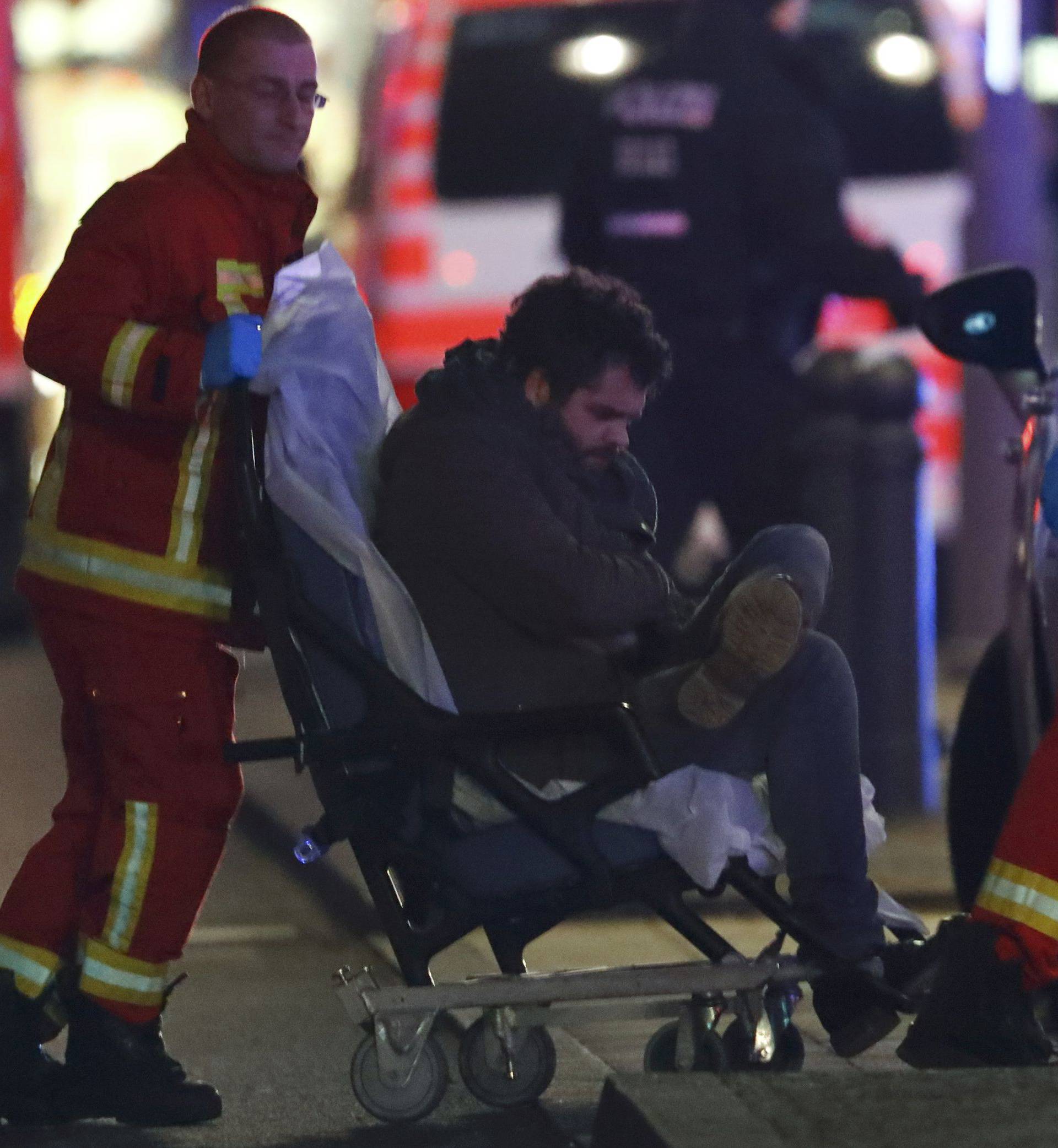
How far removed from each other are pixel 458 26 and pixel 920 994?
25.5 ft

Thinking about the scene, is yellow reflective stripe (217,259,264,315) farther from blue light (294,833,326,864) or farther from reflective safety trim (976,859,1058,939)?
reflective safety trim (976,859,1058,939)

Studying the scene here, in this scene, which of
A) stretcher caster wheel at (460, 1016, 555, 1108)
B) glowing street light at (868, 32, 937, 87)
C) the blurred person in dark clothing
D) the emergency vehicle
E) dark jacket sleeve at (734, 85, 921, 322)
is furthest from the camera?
glowing street light at (868, 32, 937, 87)

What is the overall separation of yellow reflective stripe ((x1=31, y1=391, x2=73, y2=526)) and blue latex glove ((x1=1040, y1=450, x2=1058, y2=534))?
1.46 metres

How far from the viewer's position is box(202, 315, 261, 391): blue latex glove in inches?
157

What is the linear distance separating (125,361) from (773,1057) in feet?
4.58

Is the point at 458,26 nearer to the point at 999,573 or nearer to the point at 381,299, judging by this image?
the point at 381,299

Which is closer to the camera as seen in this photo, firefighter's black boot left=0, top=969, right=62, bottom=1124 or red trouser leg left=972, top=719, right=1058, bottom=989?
red trouser leg left=972, top=719, right=1058, bottom=989

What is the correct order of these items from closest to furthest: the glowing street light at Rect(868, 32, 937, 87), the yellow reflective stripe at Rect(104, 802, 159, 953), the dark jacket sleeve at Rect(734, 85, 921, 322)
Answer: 1. the yellow reflective stripe at Rect(104, 802, 159, 953)
2. the dark jacket sleeve at Rect(734, 85, 921, 322)
3. the glowing street light at Rect(868, 32, 937, 87)

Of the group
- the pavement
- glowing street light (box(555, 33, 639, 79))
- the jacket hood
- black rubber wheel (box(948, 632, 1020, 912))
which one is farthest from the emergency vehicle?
the jacket hood

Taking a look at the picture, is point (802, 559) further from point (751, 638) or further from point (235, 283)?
point (235, 283)

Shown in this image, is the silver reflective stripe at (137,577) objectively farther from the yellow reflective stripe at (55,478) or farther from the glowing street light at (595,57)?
the glowing street light at (595,57)

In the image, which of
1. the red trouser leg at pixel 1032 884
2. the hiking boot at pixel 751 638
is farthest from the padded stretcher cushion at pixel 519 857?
the red trouser leg at pixel 1032 884

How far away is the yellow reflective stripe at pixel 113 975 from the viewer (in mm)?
4172

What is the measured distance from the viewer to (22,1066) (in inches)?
163
